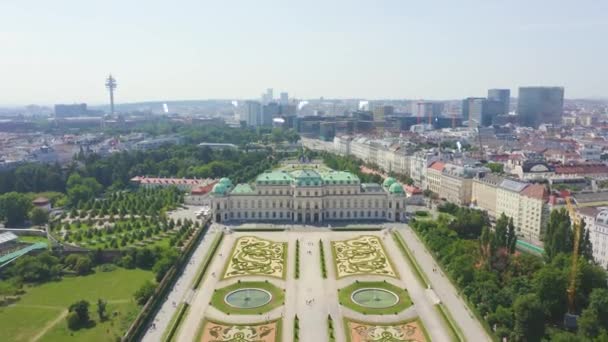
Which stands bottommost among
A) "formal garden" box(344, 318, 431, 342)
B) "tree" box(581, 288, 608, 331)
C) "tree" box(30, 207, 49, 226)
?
"formal garden" box(344, 318, 431, 342)

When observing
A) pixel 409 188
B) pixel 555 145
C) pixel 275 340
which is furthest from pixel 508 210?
pixel 555 145

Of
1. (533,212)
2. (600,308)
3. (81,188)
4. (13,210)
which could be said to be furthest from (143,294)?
(81,188)

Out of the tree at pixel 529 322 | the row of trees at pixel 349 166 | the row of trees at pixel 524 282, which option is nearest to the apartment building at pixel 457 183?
the row of trees at pixel 349 166

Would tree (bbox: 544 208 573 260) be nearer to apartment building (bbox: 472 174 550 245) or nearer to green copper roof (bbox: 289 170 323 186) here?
apartment building (bbox: 472 174 550 245)

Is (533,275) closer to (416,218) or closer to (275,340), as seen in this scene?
(275,340)

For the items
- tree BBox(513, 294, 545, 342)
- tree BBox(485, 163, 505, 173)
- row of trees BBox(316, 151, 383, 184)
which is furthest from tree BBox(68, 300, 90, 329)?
tree BBox(485, 163, 505, 173)

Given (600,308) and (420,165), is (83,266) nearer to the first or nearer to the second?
(600,308)
